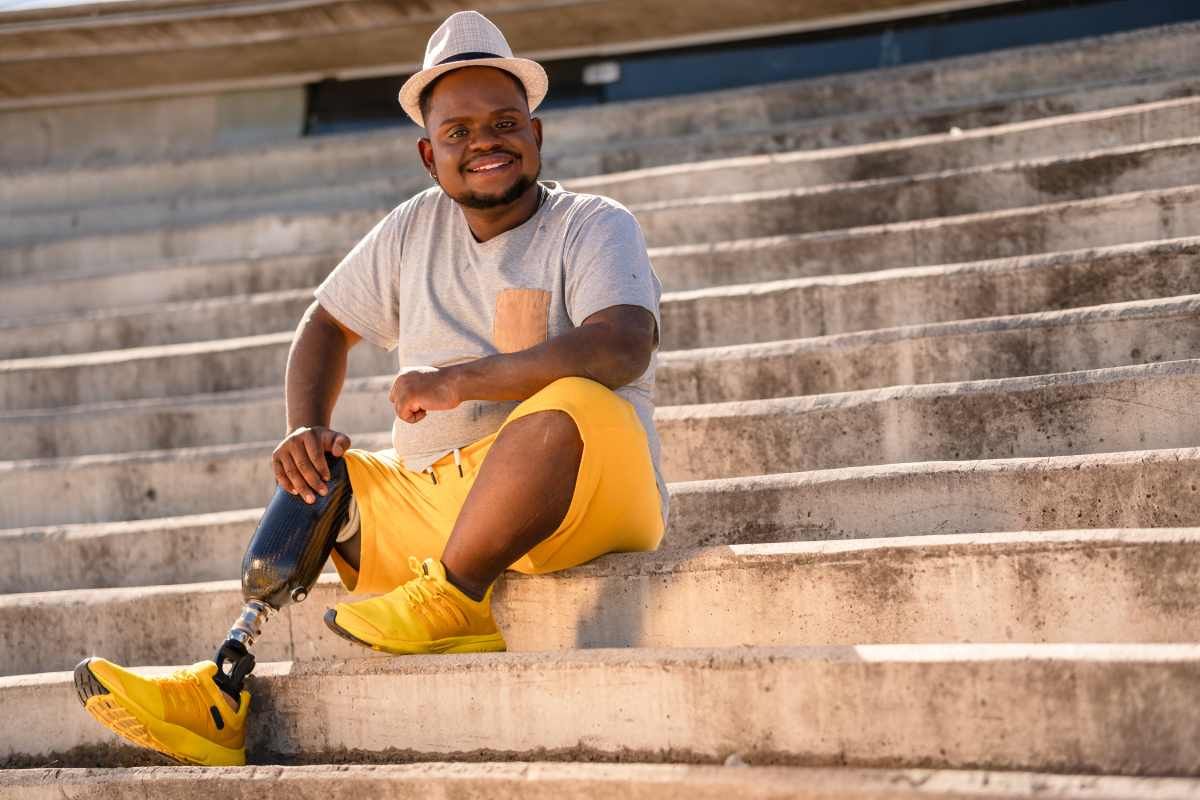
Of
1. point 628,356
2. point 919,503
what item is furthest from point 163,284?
point 919,503

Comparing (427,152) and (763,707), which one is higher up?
(427,152)

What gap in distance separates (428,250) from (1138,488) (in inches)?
61.7

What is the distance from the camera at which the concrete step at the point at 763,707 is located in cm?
197

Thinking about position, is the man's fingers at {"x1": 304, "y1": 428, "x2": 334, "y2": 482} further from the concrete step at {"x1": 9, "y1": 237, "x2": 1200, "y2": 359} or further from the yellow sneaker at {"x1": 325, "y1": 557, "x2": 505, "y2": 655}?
the concrete step at {"x1": 9, "y1": 237, "x2": 1200, "y2": 359}

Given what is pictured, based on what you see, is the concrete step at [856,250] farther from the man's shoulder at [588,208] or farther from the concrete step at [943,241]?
the man's shoulder at [588,208]

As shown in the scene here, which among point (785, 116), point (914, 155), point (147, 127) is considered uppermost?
point (147, 127)

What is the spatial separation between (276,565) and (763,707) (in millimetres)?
984

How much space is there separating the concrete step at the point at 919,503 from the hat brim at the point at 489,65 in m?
0.98

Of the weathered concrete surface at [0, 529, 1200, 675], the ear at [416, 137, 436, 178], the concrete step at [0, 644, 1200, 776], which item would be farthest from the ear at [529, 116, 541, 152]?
the concrete step at [0, 644, 1200, 776]

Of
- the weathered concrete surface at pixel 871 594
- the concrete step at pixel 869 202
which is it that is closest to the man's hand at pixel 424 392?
the weathered concrete surface at pixel 871 594

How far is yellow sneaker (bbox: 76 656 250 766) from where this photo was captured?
7.89 feet

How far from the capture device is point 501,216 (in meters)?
2.89

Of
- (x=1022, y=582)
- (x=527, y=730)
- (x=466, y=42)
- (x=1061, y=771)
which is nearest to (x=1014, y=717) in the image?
(x=1061, y=771)

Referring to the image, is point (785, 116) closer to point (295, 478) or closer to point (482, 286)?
point (482, 286)
